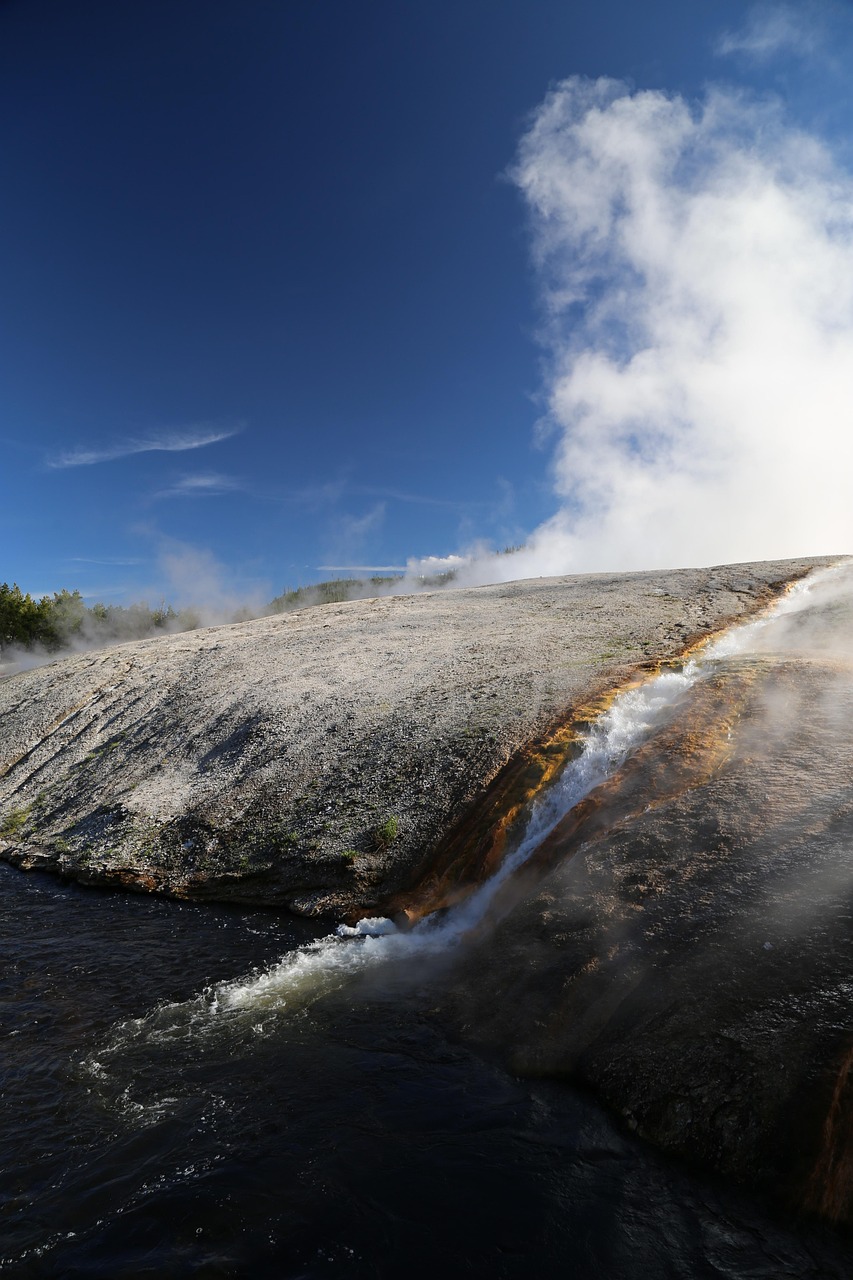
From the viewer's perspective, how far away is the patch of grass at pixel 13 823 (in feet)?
67.1

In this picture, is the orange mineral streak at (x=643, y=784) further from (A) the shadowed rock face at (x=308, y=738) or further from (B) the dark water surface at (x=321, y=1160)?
(B) the dark water surface at (x=321, y=1160)

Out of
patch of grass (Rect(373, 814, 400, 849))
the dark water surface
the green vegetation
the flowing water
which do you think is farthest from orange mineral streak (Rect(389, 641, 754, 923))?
the green vegetation

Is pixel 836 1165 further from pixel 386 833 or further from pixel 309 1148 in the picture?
pixel 386 833

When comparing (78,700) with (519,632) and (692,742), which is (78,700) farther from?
(692,742)

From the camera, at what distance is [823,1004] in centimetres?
729

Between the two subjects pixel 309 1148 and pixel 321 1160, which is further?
pixel 309 1148

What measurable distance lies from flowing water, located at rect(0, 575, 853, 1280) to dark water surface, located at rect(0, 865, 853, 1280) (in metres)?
0.02

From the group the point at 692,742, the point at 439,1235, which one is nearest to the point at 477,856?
the point at 692,742

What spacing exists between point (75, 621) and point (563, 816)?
73.4m

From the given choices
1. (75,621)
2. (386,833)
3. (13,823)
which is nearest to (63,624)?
Result: (75,621)

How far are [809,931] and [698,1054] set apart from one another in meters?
2.18

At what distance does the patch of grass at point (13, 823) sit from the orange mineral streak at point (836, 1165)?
71.9ft

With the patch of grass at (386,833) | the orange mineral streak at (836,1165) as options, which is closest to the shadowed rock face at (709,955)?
the orange mineral streak at (836,1165)

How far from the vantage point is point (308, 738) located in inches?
789
